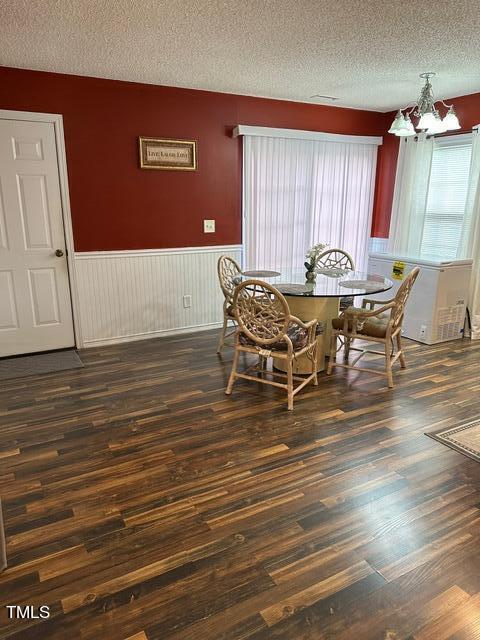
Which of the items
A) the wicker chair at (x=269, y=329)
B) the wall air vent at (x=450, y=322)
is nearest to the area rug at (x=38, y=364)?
the wicker chair at (x=269, y=329)

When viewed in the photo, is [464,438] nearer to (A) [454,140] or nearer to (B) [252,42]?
(B) [252,42]

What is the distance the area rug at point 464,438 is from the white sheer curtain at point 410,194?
2.65m

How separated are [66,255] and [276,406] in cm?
242

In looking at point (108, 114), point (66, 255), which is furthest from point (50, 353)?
point (108, 114)

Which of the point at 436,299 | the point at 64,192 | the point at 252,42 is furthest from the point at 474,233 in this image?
the point at 64,192

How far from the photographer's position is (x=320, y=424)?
9.35 ft

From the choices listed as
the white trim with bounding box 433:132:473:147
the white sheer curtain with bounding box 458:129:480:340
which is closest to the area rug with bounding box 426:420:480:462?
the white sheer curtain with bounding box 458:129:480:340

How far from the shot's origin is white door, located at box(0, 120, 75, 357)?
3.71 meters

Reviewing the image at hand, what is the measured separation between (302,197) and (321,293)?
7.45ft

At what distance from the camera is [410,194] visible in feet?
16.4

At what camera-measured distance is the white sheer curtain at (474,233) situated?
14.1 feet

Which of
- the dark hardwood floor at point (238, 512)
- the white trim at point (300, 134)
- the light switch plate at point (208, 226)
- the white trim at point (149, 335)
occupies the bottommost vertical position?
the dark hardwood floor at point (238, 512)

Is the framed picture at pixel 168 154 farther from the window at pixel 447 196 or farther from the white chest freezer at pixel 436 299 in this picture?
the window at pixel 447 196

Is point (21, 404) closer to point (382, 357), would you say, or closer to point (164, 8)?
point (164, 8)
